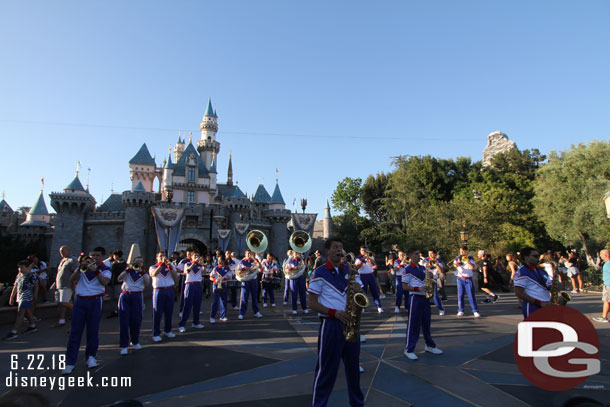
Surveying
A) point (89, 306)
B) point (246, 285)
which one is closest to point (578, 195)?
point (246, 285)

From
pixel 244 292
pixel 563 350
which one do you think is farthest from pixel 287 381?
pixel 244 292

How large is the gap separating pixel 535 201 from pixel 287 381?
3607 centimetres

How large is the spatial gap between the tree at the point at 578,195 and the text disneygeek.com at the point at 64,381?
3074cm

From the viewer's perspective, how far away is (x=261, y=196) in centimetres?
5309

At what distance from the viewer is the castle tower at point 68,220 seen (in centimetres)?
4144

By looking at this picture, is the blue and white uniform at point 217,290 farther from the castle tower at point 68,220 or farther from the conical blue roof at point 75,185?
the conical blue roof at point 75,185

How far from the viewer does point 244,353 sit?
6.55 meters

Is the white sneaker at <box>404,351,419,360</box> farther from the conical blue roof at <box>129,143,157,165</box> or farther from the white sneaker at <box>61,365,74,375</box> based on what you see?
the conical blue roof at <box>129,143,157,165</box>

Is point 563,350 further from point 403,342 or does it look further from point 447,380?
point 403,342

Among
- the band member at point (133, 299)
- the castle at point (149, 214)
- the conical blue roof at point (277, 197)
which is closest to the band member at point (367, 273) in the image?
the band member at point (133, 299)

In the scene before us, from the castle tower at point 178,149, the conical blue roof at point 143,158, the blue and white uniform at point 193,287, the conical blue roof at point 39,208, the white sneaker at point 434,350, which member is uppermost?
the castle tower at point 178,149

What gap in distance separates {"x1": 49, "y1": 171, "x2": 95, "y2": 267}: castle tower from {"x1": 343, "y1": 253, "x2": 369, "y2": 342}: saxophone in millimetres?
45818

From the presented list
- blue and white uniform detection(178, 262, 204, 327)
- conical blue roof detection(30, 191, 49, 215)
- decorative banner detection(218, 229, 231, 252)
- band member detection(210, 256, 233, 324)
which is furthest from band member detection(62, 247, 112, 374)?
conical blue roof detection(30, 191, 49, 215)

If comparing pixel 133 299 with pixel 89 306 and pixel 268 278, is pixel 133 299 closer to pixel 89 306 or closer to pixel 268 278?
pixel 89 306
